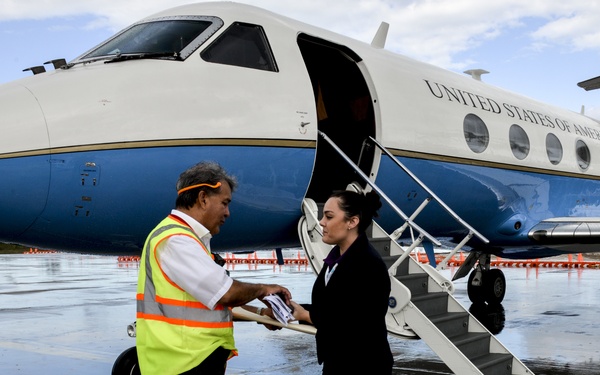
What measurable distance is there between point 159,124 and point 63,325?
6.11 meters

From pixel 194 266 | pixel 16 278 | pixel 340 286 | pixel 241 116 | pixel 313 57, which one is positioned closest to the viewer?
pixel 194 266

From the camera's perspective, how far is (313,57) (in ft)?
26.2

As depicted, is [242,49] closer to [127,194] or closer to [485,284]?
[127,194]

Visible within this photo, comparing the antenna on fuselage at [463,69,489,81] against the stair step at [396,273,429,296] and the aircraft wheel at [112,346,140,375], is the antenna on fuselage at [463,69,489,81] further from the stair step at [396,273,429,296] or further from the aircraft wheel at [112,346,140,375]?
the aircraft wheel at [112,346,140,375]

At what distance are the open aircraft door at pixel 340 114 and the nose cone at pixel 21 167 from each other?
3.05 meters

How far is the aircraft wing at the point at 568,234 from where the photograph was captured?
9812 mm

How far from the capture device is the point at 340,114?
7945 millimetres

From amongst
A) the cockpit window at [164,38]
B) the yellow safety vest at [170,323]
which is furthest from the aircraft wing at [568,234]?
the yellow safety vest at [170,323]

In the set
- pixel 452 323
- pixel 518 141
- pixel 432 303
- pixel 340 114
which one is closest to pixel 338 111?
pixel 340 114

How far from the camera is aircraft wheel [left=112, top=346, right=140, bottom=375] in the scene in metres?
6.17

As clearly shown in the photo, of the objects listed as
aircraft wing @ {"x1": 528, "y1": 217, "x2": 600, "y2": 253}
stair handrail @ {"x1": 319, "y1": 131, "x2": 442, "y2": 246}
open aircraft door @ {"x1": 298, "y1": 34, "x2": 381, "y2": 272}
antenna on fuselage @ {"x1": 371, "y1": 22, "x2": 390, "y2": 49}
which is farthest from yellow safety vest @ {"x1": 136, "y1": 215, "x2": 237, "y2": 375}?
aircraft wing @ {"x1": 528, "y1": 217, "x2": 600, "y2": 253}

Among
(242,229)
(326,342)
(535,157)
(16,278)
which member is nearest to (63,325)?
(242,229)

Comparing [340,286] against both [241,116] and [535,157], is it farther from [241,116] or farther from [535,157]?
[535,157]

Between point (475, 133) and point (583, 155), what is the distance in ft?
12.4
